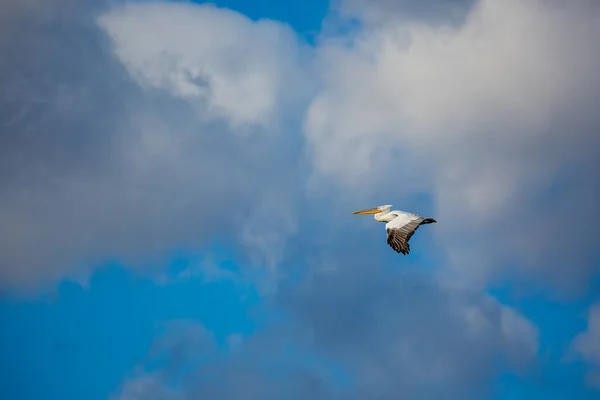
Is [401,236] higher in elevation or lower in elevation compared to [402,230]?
lower

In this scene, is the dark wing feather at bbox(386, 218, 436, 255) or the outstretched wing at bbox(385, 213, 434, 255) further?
the outstretched wing at bbox(385, 213, 434, 255)

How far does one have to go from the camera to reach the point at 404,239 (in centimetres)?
5412

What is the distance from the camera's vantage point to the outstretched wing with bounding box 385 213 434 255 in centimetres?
5356

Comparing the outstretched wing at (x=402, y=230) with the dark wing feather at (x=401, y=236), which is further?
the outstretched wing at (x=402, y=230)

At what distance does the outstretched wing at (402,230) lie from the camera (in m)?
53.6

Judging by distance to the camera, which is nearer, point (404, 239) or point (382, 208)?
point (404, 239)

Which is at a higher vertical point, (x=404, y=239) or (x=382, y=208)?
(x=382, y=208)

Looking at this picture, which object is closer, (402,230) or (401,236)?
(401,236)

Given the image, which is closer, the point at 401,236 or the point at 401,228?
the point at 401,236

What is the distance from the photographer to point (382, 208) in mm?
64812

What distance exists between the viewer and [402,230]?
5525 cm

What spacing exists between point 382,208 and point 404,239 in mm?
10787
